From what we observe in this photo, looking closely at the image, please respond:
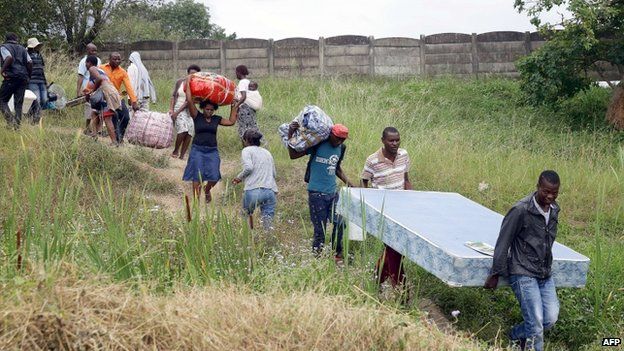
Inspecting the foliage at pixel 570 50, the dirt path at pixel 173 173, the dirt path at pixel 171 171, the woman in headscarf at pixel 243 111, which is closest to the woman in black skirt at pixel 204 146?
the dirt path at pixel 171 171

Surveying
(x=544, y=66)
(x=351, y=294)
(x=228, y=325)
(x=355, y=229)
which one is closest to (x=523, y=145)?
(x=544, y=66)

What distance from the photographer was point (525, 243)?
7242 mm

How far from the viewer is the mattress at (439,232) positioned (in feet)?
23.6

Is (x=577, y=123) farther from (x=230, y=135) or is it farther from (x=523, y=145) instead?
(x=230, y=135)

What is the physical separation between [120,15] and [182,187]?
1266 centimetres

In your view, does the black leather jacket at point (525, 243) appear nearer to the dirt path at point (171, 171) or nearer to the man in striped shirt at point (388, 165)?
the man in striped shirt at point (388, 165)

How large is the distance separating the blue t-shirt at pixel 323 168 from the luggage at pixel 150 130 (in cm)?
492

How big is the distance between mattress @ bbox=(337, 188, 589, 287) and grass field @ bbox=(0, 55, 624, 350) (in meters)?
0.32

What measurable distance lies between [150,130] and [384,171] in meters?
5.28

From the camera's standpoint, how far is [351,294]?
6703 mm

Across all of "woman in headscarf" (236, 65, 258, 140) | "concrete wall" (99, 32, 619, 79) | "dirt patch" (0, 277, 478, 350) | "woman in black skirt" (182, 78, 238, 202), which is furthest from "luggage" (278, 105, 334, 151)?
"concrete wall" (99, 32, 619, 79)

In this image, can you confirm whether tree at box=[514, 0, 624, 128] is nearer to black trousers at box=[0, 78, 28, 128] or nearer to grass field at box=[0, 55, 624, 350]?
grass field at box=[0, 55, 624, 350]

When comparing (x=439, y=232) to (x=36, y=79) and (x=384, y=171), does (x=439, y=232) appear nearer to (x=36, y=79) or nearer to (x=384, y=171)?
(x=384, y=171)

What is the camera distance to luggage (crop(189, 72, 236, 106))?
35.1 ft
